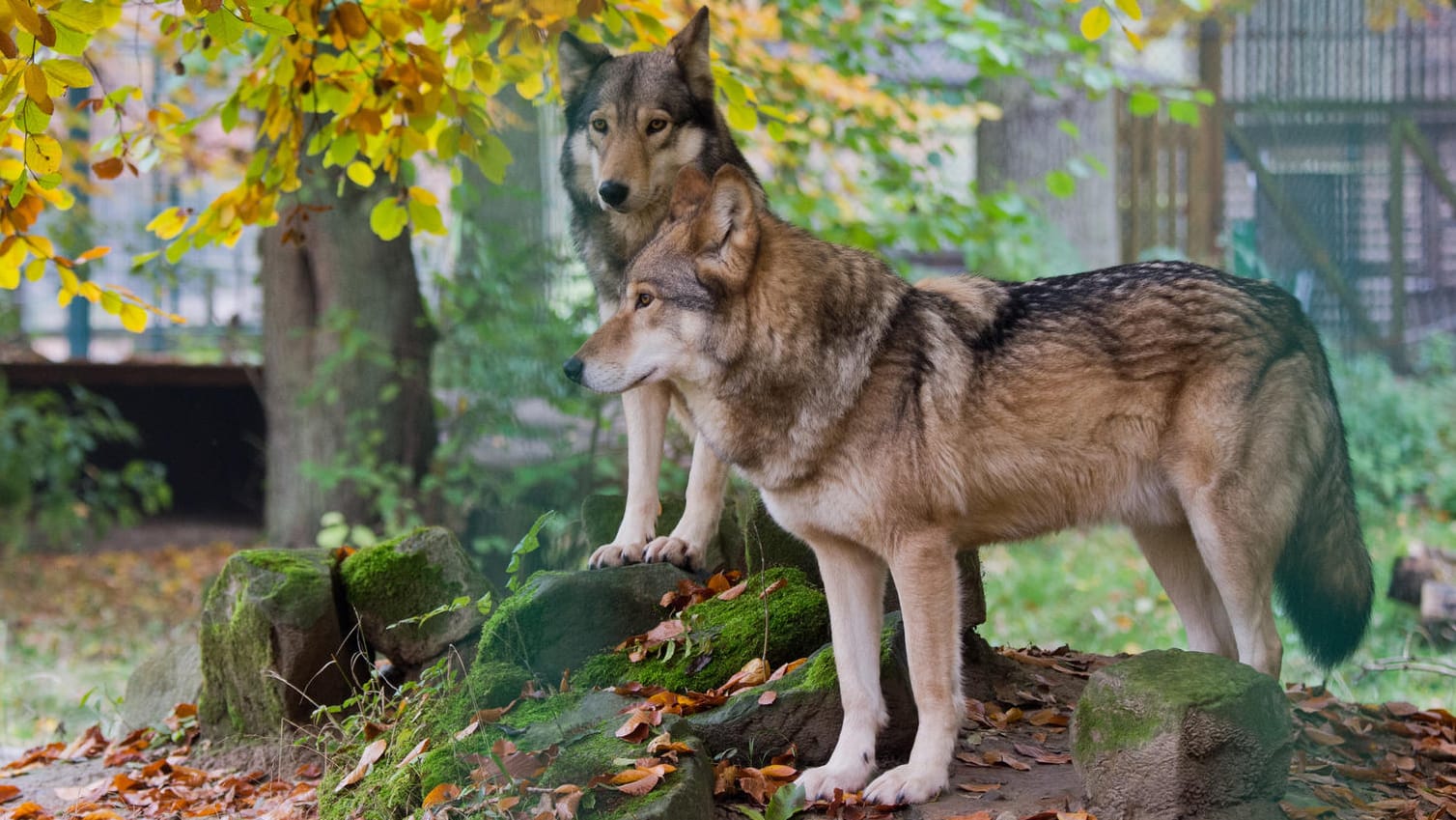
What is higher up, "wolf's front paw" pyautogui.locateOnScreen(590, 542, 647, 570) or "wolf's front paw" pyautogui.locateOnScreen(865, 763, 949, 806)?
"wolf's front paw" pyautogui.locateOnScreen(590, 542, 647, 570)

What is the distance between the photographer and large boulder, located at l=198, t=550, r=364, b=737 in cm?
514

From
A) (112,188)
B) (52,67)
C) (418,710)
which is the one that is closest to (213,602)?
(418,710)

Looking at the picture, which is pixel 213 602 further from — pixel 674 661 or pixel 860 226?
pixel 860 226

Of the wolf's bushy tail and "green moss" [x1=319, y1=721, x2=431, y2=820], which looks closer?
"green moss" [x1=319, y1=721, x2=431, y2=820]

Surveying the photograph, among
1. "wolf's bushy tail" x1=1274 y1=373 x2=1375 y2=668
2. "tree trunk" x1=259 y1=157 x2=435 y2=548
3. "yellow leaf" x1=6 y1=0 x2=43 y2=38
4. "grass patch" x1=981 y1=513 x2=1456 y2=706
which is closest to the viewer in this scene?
"yellow leaf" x1=6 y1=0 x2=43 y2=38

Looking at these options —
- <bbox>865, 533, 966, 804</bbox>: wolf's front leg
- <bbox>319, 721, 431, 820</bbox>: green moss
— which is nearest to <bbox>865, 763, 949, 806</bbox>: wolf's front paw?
<bbox>865, 533, 966, 804</bbox>: wolf's front leg

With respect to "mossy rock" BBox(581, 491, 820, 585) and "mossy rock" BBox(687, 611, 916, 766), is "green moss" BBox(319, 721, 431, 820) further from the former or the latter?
"mossy rock" BBox(581, 491, 820, 585)

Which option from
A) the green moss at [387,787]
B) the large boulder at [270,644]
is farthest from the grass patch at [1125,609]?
the green moss at [387,787]

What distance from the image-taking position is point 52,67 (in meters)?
3.73

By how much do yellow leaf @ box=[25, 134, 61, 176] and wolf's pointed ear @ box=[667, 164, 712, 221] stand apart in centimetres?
205

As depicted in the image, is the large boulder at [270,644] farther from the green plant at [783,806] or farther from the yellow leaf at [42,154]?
the green plant at [783,806]

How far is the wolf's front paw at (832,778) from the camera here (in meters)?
3.82

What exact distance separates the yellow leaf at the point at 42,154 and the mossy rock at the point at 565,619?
2161 millimetres

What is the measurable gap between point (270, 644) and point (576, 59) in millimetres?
2761
